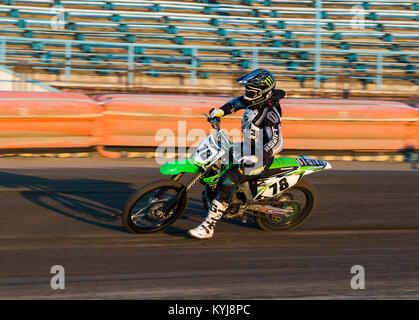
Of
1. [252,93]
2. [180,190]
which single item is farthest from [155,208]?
[252,93]

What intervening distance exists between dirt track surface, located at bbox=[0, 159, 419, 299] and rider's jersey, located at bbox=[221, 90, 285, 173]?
1001mm

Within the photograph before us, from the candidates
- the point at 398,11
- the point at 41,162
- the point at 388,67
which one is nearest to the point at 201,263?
the point at 41,162

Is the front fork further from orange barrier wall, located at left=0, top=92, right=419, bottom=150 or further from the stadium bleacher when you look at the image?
the stadium bleacher

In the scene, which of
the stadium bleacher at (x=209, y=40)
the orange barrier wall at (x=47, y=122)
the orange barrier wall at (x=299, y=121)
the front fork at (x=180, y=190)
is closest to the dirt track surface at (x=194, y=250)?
the front fork at (x=180, y=190)

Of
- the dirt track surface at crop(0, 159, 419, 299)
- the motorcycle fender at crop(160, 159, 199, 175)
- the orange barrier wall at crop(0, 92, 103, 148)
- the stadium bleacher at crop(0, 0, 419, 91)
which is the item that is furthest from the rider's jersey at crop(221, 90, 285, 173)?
the stadium bleacher at crop(0, 0, 419, 91)

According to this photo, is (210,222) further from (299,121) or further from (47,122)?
(299,121)

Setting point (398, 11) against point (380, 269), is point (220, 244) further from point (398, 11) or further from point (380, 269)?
point (398, 11)

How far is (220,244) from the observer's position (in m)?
6.01

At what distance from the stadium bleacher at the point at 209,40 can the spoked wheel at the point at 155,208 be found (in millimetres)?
10212

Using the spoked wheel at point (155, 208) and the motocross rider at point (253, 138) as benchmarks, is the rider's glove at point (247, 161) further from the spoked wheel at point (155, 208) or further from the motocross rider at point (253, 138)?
the spoked wheel at point (155, 208)

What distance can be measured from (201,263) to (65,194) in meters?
3.23

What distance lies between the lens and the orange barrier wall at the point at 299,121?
11.0 metres
